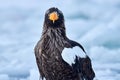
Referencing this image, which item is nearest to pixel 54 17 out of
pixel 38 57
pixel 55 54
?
pixel 55 54

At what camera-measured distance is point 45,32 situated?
7199 mm

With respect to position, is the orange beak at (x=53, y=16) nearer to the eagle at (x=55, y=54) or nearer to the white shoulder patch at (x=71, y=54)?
the eagle at (x=55, y=54)

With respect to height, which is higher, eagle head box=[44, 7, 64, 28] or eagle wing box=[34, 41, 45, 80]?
eagle head box=[44, 7, 64, 28]

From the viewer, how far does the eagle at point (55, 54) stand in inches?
271

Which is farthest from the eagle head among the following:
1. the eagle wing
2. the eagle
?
the eagle wing

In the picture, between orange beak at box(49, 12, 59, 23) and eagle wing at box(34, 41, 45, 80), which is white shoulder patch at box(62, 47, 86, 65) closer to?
eagle wing at box(34, 41, 45, 80)

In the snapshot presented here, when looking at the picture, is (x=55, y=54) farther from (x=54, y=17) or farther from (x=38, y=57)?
(x=54, y=17)

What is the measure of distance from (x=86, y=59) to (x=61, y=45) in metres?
0.67

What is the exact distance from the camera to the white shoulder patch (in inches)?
268

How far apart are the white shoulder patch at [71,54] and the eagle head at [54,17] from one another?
1.76 feet

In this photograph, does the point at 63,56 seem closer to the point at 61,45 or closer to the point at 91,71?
the point at 61,45

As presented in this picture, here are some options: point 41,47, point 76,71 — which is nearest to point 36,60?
point 41,47

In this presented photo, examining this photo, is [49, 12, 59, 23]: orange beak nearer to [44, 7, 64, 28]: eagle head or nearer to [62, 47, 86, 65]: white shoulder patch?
[44, 7, 64, 28]: eagle head

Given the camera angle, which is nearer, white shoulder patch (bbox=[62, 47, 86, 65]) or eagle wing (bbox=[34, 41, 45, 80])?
white shoulder patch (bbox=[62, 47, 86, 65])
